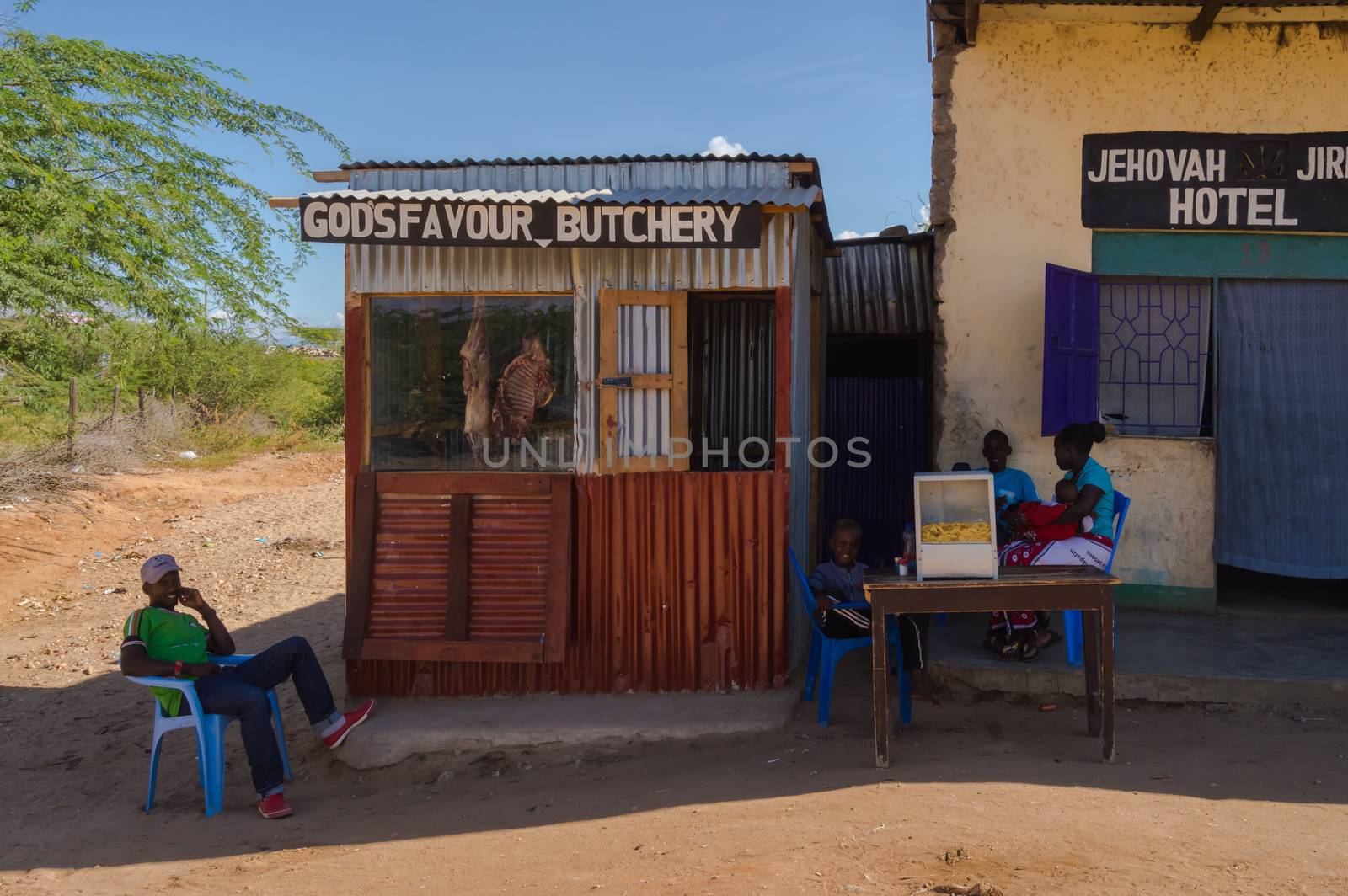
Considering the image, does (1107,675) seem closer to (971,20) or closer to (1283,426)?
(1283,426)

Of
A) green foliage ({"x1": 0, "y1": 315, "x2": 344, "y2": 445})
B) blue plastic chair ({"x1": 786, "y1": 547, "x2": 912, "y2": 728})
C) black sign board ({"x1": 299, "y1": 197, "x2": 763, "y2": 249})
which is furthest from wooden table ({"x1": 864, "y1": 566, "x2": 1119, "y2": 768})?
green foliage ({"x1": 0, "y1": 315, "x2": 344, "y2": 445})

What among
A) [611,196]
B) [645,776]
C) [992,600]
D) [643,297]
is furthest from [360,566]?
[992,600]

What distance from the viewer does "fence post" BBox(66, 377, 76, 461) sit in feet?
47.0

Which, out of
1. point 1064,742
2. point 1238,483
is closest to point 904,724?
point 1064,742

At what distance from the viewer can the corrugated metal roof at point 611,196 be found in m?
5.52

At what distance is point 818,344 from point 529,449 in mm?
2886

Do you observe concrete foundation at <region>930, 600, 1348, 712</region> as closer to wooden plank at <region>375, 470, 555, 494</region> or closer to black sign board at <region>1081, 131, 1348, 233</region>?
wooden plank at <region>375, 470, 555, 494</region>

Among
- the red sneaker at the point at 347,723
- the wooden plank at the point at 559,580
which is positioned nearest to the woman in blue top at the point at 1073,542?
the wooden plank at the point at 559,580

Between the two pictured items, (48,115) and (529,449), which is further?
(48,115)

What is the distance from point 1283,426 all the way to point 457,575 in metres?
5.31

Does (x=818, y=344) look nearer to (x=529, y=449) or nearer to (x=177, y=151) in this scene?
(x=529, y=449)

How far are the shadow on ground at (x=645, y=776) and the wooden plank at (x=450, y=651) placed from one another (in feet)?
1.78

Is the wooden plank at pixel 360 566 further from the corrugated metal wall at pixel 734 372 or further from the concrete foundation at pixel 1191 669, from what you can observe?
the concrete foundation at pixel 1191 669

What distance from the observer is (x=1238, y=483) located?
6.99m
